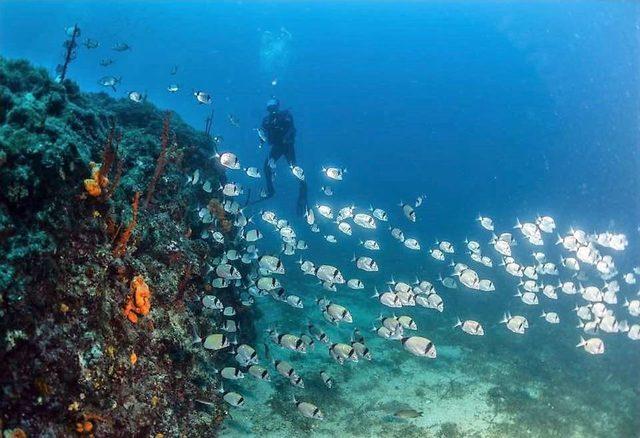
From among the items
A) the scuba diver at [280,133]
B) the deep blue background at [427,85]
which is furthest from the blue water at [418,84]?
the scuba diver at [280,133]

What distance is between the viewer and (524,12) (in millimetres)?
122438

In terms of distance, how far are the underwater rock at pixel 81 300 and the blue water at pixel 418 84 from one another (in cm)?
6763

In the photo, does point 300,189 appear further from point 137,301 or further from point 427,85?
point 427,85

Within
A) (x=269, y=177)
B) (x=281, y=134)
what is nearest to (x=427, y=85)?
(x=281, y=134)

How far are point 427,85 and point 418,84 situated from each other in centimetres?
367

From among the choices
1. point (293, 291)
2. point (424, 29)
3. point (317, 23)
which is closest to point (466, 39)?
point (424, 29)

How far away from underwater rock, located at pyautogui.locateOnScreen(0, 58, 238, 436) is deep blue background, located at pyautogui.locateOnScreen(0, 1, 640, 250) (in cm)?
9306

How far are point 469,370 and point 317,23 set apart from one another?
499 ft

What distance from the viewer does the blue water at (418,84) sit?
110m

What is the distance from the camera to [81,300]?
413cm

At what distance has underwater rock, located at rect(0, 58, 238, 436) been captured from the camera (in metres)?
3.40

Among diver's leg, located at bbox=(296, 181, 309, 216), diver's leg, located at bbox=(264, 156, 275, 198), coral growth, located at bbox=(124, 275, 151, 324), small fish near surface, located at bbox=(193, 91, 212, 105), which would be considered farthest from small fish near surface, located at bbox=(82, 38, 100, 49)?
coral growth, located at bbox=(124, 275, 151, 324)

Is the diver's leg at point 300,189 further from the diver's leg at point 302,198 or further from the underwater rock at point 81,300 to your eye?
the underwater rock at point 81,300

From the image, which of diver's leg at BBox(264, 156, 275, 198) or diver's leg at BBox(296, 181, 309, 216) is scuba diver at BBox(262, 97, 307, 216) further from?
diver's leg at BBox(264, 156, 275, 198)
